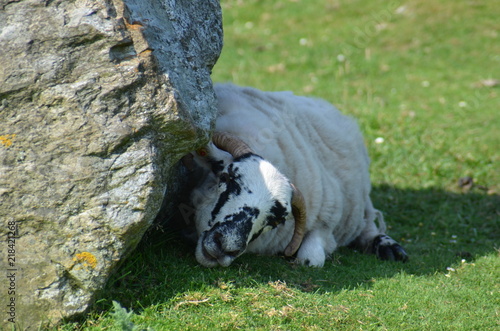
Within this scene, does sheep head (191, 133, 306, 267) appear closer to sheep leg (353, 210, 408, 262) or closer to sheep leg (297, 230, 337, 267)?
sheep leg (297, 230, 337, 267)

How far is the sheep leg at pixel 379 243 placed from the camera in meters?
5.79

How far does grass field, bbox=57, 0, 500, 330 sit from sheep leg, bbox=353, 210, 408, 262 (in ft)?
0.53

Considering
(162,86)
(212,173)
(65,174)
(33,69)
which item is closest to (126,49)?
(162,86)

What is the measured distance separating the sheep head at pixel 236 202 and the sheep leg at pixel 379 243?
1.42 m

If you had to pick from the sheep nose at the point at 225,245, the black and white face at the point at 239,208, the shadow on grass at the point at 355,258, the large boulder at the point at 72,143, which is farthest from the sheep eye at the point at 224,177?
the large boulder at the point at 72,143

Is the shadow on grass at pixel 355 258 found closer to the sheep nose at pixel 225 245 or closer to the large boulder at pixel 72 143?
the sheep nose at pixel 225 245

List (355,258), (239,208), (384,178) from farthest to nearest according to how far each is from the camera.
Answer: (384,178) → (355,258) → (239,208)

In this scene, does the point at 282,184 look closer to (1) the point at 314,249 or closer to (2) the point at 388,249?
(1) the point at 314,249

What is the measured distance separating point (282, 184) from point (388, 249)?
1824 mm

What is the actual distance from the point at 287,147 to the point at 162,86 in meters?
1.97

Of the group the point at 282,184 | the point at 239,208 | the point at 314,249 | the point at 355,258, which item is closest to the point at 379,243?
the point at 355,258

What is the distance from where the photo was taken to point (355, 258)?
5.61 meters

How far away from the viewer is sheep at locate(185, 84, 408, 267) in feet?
14.7

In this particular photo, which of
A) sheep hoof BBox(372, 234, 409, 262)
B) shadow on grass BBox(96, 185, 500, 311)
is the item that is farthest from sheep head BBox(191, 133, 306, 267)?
sheep hoof BBox(372, 234, 409, 262)
